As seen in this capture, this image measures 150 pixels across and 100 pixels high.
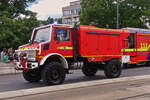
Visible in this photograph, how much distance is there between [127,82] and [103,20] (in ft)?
82.2

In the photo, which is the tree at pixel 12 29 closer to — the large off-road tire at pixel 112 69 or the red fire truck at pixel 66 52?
the red fire truck at pixel 66 52

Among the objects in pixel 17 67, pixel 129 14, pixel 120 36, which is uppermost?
pixel 129 14

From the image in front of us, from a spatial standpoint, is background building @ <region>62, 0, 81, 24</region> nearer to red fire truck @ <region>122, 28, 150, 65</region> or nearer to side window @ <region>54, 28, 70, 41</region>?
red fire truck @ <region>122, 28, 150, 65</region>

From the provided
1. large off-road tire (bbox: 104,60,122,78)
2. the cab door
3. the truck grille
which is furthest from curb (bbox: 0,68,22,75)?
large off-road tire (bbox: 104,60,122,78)

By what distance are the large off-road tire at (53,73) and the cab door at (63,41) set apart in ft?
2.42

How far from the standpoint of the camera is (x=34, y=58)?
9.87 m

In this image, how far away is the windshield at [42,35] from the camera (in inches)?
413

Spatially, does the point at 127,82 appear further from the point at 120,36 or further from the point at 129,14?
the point at 129,14

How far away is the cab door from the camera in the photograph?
34.1 feet

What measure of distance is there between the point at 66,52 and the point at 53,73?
4.30 feet

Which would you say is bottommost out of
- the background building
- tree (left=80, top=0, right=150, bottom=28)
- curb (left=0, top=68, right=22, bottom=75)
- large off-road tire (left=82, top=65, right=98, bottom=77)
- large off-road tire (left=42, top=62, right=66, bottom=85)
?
curb (left=0, top=68, right=22, bottom=75)

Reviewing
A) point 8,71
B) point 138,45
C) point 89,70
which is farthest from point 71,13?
point 89,70

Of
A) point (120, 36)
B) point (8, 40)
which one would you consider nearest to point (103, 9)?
point (8, 40)

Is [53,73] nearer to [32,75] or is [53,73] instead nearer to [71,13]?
[32,75]
